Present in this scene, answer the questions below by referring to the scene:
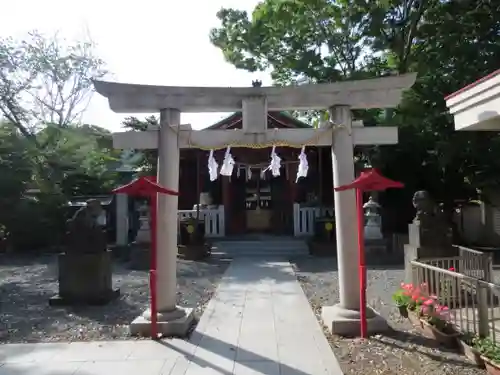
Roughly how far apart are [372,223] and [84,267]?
915cm

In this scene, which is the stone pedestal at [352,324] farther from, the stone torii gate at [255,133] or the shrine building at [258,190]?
the shrine building at [258,190]

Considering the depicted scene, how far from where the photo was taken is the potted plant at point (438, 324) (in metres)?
5.91

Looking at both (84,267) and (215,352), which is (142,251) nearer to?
(84,267)

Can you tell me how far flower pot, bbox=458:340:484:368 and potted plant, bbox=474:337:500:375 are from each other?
7cm

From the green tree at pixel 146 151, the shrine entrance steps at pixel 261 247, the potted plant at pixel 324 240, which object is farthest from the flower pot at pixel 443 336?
the green tree at pixel 146 151

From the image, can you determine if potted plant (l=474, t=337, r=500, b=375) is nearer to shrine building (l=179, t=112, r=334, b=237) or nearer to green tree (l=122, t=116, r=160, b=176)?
shrine building (l=179, t=112, r=334, b=237)

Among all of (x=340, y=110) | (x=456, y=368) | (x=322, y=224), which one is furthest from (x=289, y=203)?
(x=456, y=368)

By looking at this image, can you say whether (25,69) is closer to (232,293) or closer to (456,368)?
(232,293)

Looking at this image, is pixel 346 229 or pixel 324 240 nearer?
pixel 346 229

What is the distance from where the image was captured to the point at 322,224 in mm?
15211

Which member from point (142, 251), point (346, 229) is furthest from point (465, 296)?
point (142, 251)

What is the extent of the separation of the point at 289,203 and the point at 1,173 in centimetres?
1111

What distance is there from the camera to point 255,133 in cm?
694

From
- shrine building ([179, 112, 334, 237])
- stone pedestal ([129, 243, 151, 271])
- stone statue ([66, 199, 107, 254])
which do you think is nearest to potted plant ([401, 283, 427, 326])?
stone statue ([66, 199, 107, 254])
